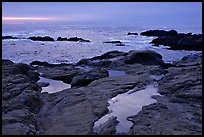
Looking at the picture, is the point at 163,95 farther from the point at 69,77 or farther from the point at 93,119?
the point at 69,77

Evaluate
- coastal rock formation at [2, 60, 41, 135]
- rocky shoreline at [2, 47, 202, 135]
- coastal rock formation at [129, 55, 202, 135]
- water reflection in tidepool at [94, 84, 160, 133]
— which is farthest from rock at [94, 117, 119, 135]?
coastal rock formation at [2, 60, 41, 135]

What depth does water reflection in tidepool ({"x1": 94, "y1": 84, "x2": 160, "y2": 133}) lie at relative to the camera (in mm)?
10065

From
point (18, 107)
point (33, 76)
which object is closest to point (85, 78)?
point (33, 76)

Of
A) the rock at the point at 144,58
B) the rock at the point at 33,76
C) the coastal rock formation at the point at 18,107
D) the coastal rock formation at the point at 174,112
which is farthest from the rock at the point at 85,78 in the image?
the rock at the point at 144,58

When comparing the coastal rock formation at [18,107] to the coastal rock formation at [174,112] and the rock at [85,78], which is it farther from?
the coastal rock formation at [174,112]

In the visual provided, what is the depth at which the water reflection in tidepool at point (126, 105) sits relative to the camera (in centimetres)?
1006

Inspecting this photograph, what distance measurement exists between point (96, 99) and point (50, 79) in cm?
858

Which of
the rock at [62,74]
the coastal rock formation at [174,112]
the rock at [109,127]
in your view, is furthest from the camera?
the rock at [62,74]

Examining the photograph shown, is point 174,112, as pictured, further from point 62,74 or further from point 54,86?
point 62,74

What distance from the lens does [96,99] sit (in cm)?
1330

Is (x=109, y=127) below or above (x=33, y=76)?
above

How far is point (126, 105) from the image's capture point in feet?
40.2

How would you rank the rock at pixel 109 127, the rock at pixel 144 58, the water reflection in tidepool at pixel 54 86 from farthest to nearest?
the rock at pixel 144 58, the water reflection in tidepool at pixel 54 86, the rock at pixel 109 127

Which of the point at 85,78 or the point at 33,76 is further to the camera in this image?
the point at 33,76
